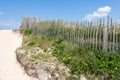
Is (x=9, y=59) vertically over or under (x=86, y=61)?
under

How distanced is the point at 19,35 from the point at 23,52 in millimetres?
6335

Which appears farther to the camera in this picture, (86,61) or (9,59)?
(9,59)

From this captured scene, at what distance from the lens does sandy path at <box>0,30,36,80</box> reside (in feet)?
44.6

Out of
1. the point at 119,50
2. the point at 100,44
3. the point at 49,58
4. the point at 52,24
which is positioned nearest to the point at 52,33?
the point at 52,24

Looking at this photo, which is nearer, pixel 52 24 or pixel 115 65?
pixel 115 65

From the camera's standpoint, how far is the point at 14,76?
13.6 meters

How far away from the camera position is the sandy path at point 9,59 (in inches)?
535

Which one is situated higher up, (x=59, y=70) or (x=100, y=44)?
(x=100, y=44)

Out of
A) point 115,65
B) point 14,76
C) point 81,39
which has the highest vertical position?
point 81,39

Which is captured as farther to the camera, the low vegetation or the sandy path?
the sandy path

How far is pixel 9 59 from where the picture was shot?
16.0m

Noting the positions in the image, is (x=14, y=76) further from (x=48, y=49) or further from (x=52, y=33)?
(x=52, y=33)

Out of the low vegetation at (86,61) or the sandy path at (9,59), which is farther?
the sandy path at (9,59)

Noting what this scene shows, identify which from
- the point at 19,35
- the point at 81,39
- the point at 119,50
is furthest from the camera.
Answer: the point at 19,35
